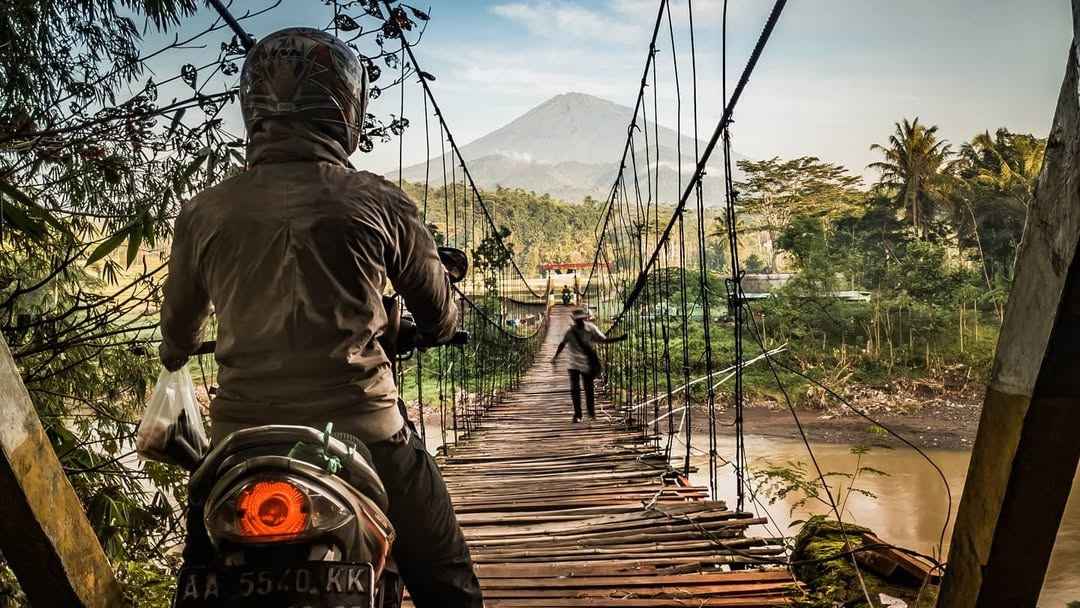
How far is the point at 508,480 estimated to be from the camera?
296 centimetres

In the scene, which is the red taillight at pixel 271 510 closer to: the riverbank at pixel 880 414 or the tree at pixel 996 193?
the riverbank at pixel 880 414

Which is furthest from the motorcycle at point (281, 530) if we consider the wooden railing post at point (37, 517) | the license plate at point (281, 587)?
the wooden railing post at point (37, 517)

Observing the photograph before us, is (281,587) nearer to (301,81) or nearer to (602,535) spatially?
(301,81)

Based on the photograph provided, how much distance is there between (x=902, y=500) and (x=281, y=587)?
1382 centimetres

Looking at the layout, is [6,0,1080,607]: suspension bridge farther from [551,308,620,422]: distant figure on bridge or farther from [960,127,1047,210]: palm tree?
[960,127,1047,210]: palm tree

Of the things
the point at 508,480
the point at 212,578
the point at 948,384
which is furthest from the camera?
the point at 948,384

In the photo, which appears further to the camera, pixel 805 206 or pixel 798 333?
pixel 805 206

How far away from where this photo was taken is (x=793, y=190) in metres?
25.7

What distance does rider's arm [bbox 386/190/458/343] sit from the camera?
0.81 m

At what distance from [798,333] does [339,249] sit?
1790 cm

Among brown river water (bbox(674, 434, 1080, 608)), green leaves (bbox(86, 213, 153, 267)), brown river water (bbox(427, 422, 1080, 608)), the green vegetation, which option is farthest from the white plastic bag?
the green vegetation

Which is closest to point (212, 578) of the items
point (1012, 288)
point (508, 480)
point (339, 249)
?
point (339, 249)

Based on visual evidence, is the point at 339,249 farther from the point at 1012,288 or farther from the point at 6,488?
the point at 1012,288

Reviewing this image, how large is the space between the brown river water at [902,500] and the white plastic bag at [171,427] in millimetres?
8384
